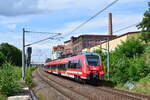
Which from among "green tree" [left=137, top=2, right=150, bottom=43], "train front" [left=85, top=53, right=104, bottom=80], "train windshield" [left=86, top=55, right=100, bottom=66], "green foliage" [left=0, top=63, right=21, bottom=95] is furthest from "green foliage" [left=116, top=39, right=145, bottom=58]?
"green foliage" [left=0, top=63, right=21, bottom=95]

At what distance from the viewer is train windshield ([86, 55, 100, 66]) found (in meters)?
28.5

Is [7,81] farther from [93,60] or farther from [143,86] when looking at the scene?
[93,60]

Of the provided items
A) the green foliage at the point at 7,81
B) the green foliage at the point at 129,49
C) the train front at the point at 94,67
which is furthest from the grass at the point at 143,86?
the green foliage at the point at 129,49

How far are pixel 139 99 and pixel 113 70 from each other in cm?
1580

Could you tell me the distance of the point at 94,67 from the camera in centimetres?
2825

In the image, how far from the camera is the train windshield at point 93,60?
93.6ft

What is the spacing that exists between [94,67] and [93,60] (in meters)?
0.82

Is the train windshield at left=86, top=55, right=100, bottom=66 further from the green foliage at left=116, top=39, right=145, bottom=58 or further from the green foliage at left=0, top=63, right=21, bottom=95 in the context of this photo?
the green foliage at left=0, top=63, right=21, bottom=95

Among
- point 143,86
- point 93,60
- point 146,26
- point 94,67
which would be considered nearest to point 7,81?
point 143,86

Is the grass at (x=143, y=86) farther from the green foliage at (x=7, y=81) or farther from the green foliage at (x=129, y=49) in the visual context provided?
the green foliage at (x=129, y=49)

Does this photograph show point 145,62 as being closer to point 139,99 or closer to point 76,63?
point 76,63

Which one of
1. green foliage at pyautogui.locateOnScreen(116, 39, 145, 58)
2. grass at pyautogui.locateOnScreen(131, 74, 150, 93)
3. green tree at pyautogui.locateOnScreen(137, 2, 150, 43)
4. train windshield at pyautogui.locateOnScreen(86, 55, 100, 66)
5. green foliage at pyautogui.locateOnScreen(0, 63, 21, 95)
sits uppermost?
green tree at pyautogui.locateOnScreen(137, 2, 150, 43)

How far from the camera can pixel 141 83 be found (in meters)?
24.2

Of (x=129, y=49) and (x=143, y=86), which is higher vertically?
(x=129, y=49)
